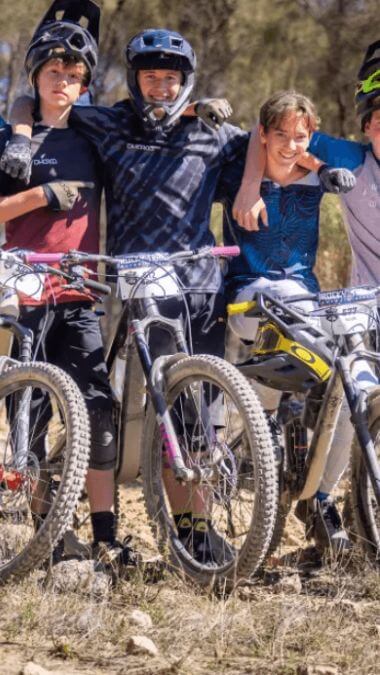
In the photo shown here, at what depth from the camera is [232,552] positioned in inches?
158

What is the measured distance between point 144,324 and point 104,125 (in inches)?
34.3

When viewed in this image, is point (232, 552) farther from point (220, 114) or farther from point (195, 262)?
point (220, 114)

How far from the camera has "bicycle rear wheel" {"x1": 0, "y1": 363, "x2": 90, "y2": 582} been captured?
12.6 feet

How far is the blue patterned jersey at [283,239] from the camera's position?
4.53 metres

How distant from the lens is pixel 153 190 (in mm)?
4430

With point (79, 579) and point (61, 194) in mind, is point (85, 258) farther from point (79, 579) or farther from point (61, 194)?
point (79, 579)

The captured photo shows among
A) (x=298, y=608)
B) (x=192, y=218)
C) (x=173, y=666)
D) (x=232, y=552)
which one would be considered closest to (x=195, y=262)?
(x=192, y=218)

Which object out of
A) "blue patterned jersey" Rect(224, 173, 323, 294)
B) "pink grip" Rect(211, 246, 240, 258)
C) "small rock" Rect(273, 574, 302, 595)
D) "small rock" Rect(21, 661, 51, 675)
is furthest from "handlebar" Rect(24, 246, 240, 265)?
"small rock" Rect(21, 661, 51, 675)

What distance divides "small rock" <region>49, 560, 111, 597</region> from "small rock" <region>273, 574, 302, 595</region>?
0.60m

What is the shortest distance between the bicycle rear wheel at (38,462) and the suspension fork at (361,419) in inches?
35.0

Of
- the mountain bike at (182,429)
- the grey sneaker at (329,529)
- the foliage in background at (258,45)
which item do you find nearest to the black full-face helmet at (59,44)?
the mountain bike at (182,429)

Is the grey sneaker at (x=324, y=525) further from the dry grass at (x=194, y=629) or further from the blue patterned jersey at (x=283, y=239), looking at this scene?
the blue patterned jersey at (x=283, y=239)

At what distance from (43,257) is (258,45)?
5.08 metres

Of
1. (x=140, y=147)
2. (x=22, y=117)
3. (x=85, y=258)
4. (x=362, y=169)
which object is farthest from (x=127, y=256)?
(x=362, y=169)
